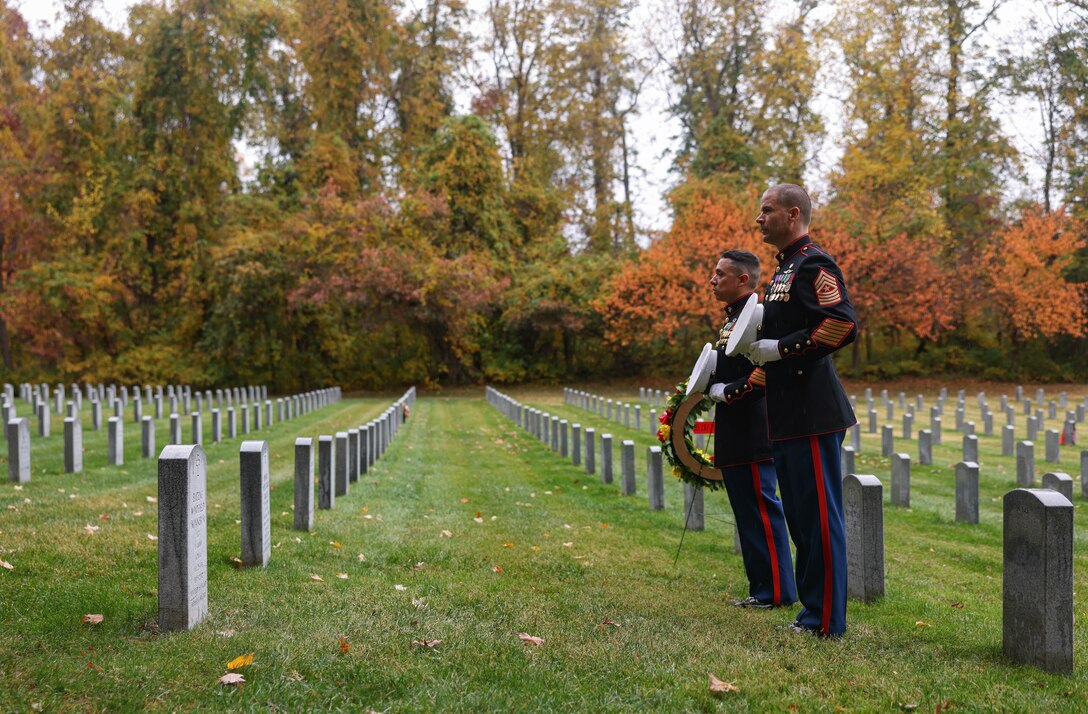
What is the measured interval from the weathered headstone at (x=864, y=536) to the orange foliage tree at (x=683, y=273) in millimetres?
27429

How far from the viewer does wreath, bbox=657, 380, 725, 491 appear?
6027mm

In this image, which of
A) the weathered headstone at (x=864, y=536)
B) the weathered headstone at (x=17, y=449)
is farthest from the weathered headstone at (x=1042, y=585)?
the weathered headstone at (x=17, y=449)

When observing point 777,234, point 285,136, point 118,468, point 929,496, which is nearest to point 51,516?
point 118,468

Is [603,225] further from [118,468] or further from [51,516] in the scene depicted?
[51,516]

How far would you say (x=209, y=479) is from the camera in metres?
11.1

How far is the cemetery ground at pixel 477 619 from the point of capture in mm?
3723

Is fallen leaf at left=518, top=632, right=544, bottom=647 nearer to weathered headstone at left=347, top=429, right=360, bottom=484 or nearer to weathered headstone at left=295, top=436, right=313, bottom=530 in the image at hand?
weathered headstone at left=295, top=436, right=313, bottom=530

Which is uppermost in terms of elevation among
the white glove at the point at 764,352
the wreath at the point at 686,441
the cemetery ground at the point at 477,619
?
the white glove at the point at 764,352

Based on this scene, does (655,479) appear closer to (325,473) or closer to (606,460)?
(606,460)

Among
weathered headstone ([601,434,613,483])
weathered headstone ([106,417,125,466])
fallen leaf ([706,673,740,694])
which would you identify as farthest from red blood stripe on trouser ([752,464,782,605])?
weathered headstone ([106,417,125,466])

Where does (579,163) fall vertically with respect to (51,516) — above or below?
above

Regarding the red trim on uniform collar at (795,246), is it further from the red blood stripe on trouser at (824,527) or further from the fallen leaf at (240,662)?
the fallen leaf at (240,662)

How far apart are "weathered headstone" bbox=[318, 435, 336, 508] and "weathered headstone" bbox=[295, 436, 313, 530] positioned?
3.60 feet

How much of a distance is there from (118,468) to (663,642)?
403 inches
